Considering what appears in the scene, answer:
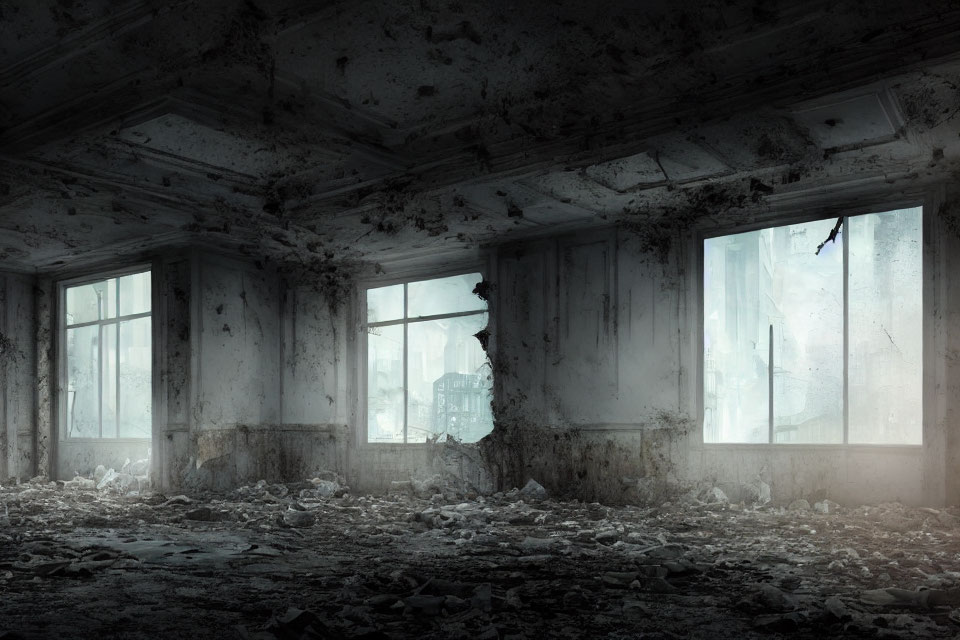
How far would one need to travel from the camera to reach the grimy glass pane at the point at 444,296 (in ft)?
31.0

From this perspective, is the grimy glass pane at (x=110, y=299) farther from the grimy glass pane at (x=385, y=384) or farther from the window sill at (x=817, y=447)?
the window sill at (x=817, y=447)

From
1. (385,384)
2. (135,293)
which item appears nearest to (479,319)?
(385,384)

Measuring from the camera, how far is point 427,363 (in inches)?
378

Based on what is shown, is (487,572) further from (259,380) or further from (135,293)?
(135,293)

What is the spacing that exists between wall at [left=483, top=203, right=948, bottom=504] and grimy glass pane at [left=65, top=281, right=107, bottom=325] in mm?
5500

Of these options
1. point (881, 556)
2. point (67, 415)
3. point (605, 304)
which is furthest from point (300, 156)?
point (67, 415)

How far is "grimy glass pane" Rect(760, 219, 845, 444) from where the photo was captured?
6973 millimetres

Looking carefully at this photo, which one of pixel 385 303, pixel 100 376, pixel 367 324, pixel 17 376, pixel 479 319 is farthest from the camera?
pixel 17 376

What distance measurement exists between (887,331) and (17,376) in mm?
10472

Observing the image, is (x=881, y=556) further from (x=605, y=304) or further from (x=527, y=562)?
(x=605, y=304)

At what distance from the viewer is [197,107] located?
5.41m

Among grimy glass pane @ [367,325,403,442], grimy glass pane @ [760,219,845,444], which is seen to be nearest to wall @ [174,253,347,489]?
grimy glass pane @ [367,325,403,442]

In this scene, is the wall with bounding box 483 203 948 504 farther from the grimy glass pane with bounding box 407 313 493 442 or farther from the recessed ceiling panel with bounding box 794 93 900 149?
the recessed ceiling panel with bounding box 794 93 900 149

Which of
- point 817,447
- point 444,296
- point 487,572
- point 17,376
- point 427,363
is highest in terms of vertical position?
point 444,296
